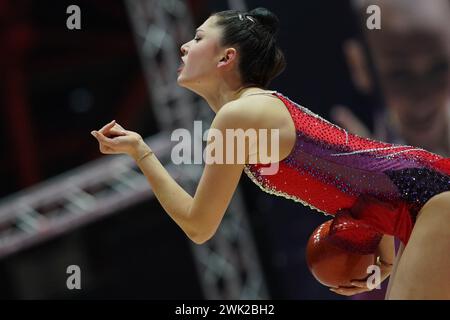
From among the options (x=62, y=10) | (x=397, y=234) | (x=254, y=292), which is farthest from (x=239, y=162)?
(x=62, y=10)

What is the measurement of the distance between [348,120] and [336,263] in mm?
3273

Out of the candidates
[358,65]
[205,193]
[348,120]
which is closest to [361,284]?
[205,193]

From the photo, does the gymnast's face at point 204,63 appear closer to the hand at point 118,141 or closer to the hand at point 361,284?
the hand at point 118,141

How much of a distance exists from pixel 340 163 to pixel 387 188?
17 cm

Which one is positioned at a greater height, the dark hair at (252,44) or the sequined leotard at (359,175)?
the dark hair at (252,44)

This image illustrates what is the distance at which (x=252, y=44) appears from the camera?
9.50ft

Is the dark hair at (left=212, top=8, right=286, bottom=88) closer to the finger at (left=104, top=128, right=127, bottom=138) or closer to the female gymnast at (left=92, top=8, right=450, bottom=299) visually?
the female gymnast at (left=92, top=8, right=450, bottom=299)

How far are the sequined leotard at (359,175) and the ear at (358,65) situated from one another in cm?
331

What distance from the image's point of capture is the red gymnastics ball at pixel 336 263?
9.46ft

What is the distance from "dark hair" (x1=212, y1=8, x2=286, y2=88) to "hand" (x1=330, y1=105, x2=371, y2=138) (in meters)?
3.17

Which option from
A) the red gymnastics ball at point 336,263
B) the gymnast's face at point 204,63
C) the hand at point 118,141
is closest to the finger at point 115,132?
the hand at point 118,141

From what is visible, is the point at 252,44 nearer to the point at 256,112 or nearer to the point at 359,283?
the point at 256,112

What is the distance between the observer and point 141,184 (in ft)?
24.6

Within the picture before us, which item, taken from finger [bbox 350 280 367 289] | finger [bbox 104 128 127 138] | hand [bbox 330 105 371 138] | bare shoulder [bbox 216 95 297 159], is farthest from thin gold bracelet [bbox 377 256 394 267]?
hand [bbox 330 105 371 138]
